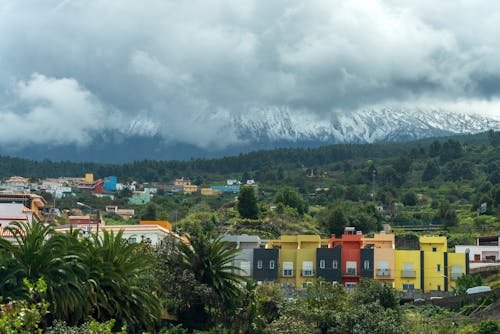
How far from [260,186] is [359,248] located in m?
107

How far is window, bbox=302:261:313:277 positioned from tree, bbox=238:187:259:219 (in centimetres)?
3684

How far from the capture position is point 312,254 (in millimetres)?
90062

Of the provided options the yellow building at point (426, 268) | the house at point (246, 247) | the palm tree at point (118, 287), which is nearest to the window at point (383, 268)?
the yellow building at point (426, 268)

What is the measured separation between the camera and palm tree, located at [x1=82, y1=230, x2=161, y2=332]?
44969 mm

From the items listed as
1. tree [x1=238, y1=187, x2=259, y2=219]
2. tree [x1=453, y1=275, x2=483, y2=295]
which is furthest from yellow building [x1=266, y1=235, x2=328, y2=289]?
tree [x1=238, y1=187, x2=259, y2=219]

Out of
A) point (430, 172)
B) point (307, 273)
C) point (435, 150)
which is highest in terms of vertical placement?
point (435, 150)

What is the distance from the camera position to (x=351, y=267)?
293 feet

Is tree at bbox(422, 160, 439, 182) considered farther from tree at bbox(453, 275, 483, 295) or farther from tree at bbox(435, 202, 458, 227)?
tree at bbox(453, 275, 483, 295)

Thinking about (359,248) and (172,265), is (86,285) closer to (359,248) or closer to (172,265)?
(172,265)

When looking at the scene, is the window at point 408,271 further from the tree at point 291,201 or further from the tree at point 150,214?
the tree at point 150,214

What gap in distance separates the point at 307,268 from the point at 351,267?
361cm

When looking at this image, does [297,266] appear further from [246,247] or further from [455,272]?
[455,272]

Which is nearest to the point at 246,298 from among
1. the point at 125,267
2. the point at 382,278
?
the point at 125,267

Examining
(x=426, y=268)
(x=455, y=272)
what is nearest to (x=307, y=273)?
(x=426, y=268)
